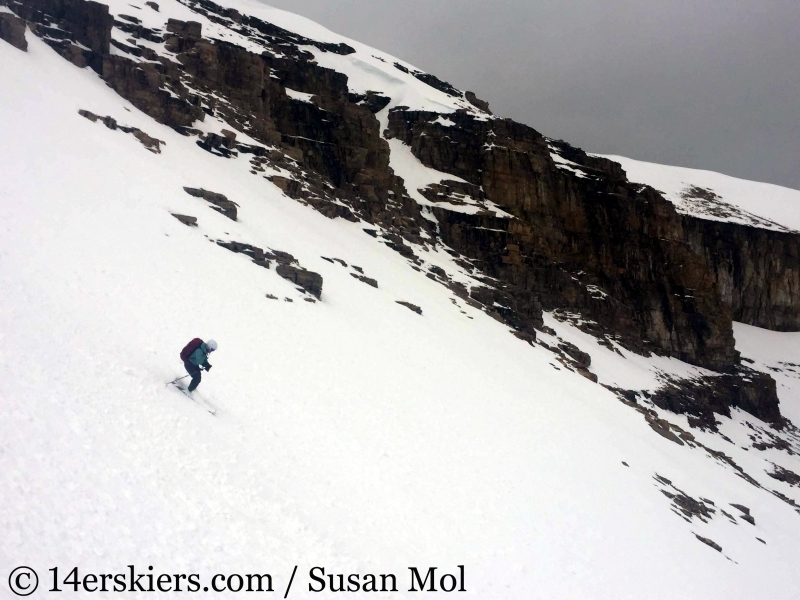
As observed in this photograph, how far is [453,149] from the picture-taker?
78375 millimetres

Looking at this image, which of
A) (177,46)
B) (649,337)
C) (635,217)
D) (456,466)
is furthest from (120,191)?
(635,217)

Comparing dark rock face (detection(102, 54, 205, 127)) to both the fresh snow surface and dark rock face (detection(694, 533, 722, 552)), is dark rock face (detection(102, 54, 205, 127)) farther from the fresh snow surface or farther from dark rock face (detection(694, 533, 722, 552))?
the fresh snow surface

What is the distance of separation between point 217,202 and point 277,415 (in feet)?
75.4

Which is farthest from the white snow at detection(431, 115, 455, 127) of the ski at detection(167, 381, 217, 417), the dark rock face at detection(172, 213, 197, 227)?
the ski at detection(167, 381, 217, 417)

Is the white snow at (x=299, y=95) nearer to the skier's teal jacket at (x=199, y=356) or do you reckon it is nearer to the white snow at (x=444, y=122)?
the white snow at (x=444, y=122)

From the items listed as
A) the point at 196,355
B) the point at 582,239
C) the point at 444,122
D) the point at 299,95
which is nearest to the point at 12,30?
the point at 299,95

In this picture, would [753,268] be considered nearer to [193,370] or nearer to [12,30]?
[193,370]

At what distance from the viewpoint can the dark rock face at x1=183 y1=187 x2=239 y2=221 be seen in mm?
31750

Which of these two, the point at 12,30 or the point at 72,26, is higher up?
the point at 72,26

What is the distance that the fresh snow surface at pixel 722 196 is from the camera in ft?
343

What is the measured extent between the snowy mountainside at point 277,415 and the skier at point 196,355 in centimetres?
77

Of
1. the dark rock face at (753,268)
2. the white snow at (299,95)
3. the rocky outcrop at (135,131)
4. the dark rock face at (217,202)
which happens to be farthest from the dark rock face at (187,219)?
the dark rock face at (753,268)

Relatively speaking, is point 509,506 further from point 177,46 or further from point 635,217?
point 635,217

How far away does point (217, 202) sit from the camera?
32.2 meters
